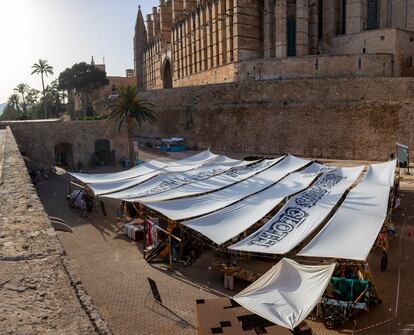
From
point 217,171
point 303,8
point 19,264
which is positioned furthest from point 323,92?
point 19,264

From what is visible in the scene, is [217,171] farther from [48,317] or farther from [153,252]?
[48,317]

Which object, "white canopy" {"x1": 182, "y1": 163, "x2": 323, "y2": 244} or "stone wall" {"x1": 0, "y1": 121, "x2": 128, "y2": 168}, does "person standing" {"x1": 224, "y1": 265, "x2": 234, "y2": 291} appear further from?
"stone wall" {"x1": 0, "y1": 121, "x2": 128, "y2": 168}

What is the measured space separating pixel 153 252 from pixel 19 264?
36.0ft

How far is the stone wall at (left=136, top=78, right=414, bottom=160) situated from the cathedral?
309cm

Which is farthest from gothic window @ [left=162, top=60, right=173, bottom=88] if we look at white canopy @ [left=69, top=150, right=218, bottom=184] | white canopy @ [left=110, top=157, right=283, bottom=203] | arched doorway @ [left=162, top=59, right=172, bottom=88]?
white canopy @ [left=110, top=157, right=283, bottom=203]

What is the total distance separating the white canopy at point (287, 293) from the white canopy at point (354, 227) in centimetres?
55

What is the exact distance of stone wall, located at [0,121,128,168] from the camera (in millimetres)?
28516

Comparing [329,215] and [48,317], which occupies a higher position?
[48,317]

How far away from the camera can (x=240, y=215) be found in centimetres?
1230

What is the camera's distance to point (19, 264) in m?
3.26

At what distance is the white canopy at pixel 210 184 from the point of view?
1455 centimetres

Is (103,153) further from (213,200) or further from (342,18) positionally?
(342,18)

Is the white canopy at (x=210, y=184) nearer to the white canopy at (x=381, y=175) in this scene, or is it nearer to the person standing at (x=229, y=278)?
the person standing at (x=229, y=278)

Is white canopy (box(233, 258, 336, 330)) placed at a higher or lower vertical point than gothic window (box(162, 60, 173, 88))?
lower
